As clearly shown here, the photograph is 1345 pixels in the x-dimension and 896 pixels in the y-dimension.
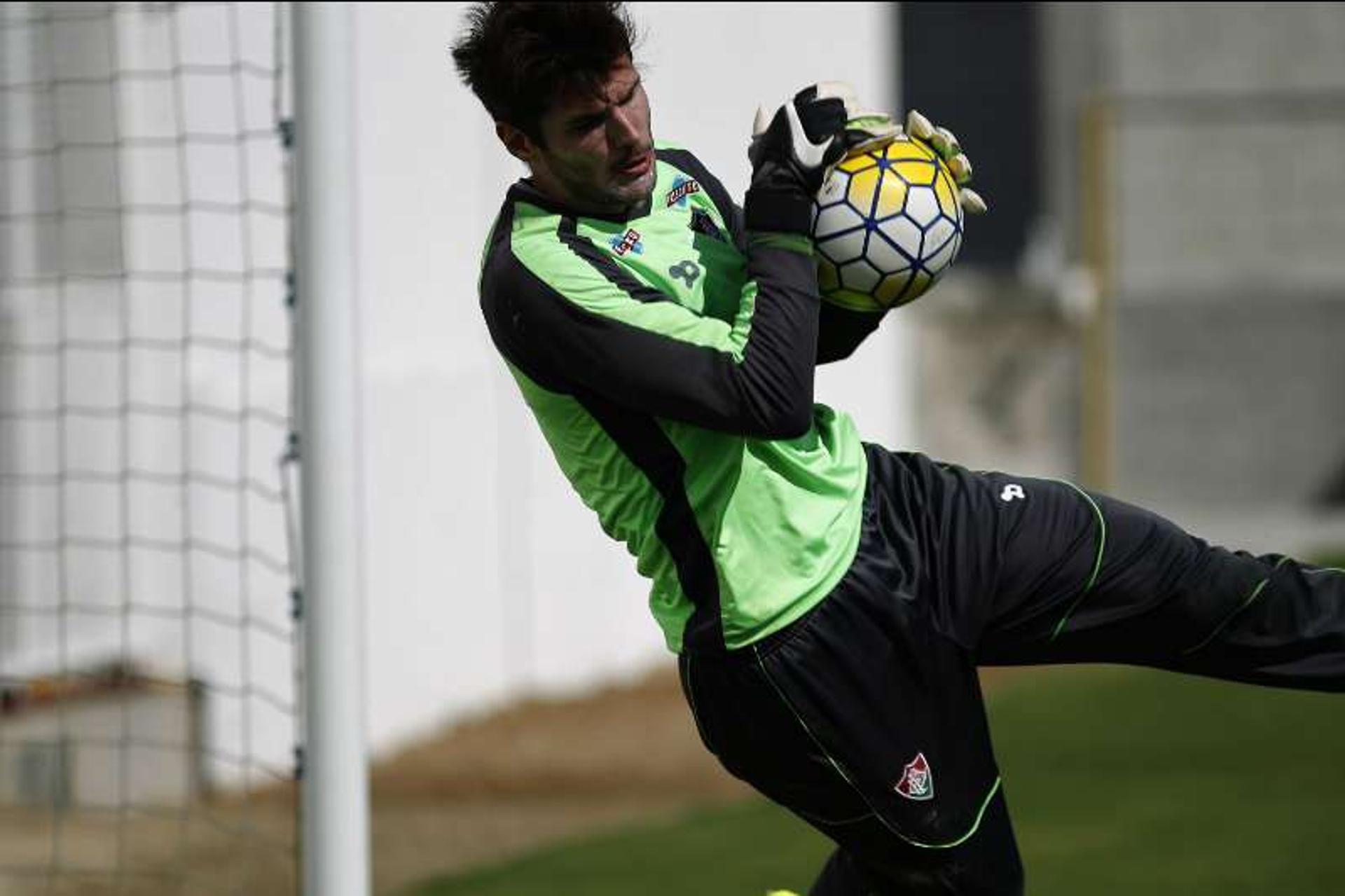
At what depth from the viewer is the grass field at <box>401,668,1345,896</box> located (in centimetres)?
778

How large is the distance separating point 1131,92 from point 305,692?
1225 centimetres

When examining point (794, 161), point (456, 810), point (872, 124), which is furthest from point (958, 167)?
point (456, 810)

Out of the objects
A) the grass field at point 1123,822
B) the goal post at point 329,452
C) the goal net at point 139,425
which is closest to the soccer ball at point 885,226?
the goal post at point 329,452

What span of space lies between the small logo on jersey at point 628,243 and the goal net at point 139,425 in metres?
4.53

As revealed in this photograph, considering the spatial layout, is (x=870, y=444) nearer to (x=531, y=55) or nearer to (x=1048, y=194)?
(x=531, y=55)

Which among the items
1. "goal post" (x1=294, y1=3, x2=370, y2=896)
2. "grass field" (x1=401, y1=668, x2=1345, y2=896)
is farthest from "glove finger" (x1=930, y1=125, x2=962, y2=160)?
"grass field" (x1=401, y1=668, x2=1345, y2=896)

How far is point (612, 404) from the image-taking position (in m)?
4.06

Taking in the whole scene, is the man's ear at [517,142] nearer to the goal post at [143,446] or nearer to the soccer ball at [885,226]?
the soccer ball at [885,226]

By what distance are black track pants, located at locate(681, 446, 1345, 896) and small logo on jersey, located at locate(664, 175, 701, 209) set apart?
0.55 metres

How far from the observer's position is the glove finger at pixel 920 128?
4.24 metres

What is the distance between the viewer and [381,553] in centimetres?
969

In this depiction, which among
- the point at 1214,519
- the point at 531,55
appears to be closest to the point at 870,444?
the point at 531,55

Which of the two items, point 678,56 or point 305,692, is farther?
point 678,56

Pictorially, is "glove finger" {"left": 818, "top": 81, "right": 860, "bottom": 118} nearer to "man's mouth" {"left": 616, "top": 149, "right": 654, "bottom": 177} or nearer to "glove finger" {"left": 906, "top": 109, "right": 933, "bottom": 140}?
"glove finger" {"left": 906, "top": 109, "right": 933, "bottom": 140}
